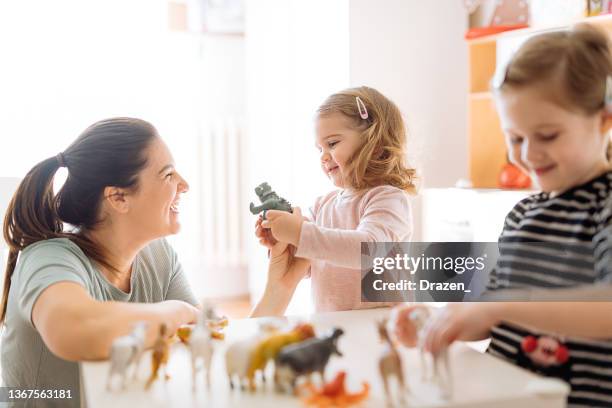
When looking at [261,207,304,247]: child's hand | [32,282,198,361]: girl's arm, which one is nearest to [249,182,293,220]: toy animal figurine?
[261,207,304,247]: child's hand

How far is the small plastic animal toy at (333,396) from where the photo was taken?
1.83 ft

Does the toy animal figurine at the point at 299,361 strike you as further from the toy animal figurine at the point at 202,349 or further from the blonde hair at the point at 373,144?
the blonde hair at the point at 373,144

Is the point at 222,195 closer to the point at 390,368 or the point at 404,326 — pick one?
the point at 404,326

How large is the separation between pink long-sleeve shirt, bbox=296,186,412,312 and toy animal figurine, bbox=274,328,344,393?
0.48 meters

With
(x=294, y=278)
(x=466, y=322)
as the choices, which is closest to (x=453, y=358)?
(x=466, y=322)

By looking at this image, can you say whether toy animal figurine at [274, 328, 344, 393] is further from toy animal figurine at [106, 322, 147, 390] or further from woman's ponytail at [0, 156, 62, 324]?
woman's ponytail at [0, 156, 62, 324]

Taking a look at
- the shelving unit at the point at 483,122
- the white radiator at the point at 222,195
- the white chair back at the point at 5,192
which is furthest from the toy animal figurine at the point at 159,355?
the white radiator at the point at 222,195

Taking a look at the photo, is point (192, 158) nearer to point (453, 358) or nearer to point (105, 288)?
point (105, 288)

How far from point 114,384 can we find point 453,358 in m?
0.34

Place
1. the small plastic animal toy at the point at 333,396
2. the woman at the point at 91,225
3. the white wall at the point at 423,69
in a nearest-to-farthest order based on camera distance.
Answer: the small plastic animal toy at the point at 333,396 < the woman at the point at 91,225 < the white wall at the point at 423,69

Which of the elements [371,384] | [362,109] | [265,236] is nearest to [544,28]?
[362,109]

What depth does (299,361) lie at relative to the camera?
1.90 feet

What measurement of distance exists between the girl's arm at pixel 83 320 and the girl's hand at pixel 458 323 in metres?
0.29

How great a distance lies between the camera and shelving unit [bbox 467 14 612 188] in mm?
2424
